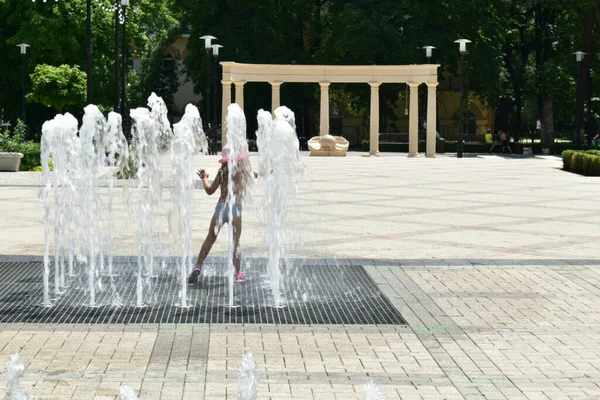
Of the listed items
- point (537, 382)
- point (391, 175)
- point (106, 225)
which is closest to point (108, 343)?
point (537, 382)

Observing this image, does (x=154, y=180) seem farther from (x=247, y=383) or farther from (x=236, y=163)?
(x=247, y=383)

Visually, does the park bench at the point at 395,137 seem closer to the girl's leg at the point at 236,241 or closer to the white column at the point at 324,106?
the white column at the point at 324,106

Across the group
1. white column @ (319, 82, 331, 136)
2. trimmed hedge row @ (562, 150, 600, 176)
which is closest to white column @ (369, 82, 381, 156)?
white column @ (319, 82, 331, 136)

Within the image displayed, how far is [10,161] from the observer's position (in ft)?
87.8

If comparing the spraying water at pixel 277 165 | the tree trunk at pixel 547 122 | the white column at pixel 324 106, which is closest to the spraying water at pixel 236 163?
the spraying water at pixel 277 165

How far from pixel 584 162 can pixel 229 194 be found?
2060 centimetres

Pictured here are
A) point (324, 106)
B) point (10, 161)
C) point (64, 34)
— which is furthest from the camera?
point (64, 34)

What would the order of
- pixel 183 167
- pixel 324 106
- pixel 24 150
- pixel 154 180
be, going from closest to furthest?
pixel 183 167 < pixel 154 180 < pixel 24 150 < pixel 324 106

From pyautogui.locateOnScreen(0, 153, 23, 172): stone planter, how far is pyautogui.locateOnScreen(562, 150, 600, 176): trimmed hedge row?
15.1 m

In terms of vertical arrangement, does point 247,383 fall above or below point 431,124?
below

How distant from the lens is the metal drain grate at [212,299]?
26.8 feet

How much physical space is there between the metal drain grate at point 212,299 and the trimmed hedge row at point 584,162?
18.6 meters

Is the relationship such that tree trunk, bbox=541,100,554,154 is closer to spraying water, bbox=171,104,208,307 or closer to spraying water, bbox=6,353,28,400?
spraying water, bbox=171,104,208,307

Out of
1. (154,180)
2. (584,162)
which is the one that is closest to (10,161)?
(584,162)
